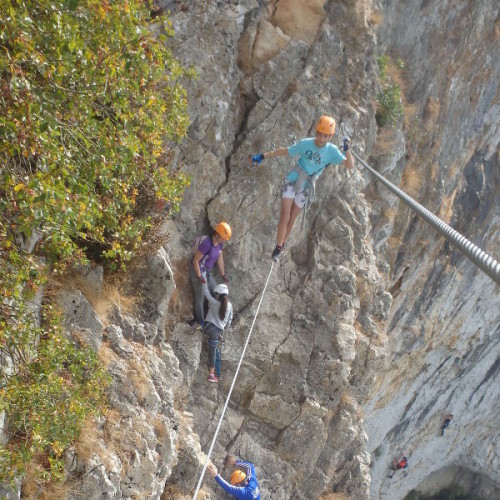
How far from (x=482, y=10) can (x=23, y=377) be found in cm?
1600

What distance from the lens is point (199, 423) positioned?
29.3 feet

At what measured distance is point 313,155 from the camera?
9.22 m

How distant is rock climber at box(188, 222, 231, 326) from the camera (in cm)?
877

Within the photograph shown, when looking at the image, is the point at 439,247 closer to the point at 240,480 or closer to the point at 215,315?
the point at 215,315

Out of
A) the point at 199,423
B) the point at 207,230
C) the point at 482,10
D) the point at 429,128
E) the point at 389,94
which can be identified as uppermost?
the point at 482,10

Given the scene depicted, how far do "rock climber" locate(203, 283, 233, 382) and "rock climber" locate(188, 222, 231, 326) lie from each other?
0.40 feet

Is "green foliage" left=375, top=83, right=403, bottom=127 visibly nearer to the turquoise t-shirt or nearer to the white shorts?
the turquoise t-shirt

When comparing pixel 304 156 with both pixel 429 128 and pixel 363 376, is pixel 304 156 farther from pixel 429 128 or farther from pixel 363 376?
pixel 429 128

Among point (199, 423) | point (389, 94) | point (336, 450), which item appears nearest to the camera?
point (199, 423)

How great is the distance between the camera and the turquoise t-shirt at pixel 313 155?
910cm

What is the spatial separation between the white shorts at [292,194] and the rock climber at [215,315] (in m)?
2.05

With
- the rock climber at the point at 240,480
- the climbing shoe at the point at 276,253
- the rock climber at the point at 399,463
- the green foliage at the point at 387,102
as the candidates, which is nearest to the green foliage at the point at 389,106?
the green foliage at the point at 387,102

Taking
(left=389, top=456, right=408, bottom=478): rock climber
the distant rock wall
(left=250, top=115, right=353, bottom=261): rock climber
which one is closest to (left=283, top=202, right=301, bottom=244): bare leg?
(left=250, top=115, right=353, bottom=261): rock climber

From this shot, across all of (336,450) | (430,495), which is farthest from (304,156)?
(430,495)
